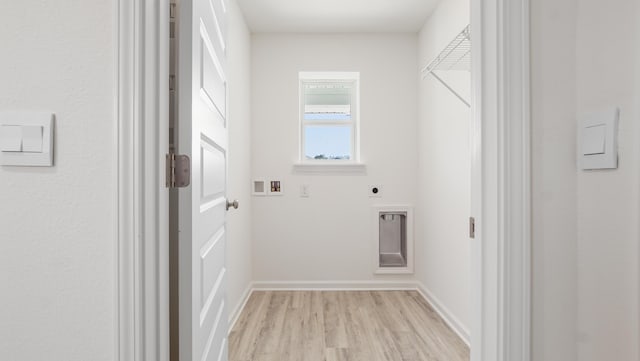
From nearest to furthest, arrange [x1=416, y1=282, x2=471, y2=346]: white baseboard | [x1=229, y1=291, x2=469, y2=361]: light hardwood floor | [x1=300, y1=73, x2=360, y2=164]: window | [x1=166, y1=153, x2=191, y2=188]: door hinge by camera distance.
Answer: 1. [x1=166, y1=153, x2=191, y2=188]: door hinge
2. [x1=229, y1=291, x2=469, y2=361]: light hardwood floor
3. [x1=416, y1=282, x2=471, y2=346]: white baseboard
4. [x1=300, y1=73, x2=360, y2=164]: window

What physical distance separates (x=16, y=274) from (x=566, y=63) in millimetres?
1275

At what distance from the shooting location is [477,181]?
0.83 m

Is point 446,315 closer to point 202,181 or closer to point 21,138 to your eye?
point 202,181

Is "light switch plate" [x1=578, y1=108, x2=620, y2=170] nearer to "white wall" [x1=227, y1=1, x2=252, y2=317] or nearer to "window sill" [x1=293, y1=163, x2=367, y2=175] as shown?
"white wall" [x1=227, y1=1, x2=252, y2=317]

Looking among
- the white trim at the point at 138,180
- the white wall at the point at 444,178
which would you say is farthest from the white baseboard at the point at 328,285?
the white trim at the point at 138,180

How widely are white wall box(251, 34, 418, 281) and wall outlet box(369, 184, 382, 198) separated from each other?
0.15ft

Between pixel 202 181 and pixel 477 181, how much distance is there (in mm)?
739

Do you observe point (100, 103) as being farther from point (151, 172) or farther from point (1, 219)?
point (1, 219)

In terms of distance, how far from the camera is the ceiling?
275 centimetres

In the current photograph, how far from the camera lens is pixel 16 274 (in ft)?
2.34

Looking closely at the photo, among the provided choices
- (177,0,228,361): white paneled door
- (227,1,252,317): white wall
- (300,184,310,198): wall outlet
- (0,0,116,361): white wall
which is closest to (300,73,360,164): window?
→ (300,184,310,198): wall outlet

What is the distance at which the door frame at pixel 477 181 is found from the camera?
70 cm

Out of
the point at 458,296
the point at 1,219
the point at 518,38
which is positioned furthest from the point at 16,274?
the point at 458,296

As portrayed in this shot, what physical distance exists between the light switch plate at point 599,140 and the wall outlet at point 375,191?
8.35 feet
